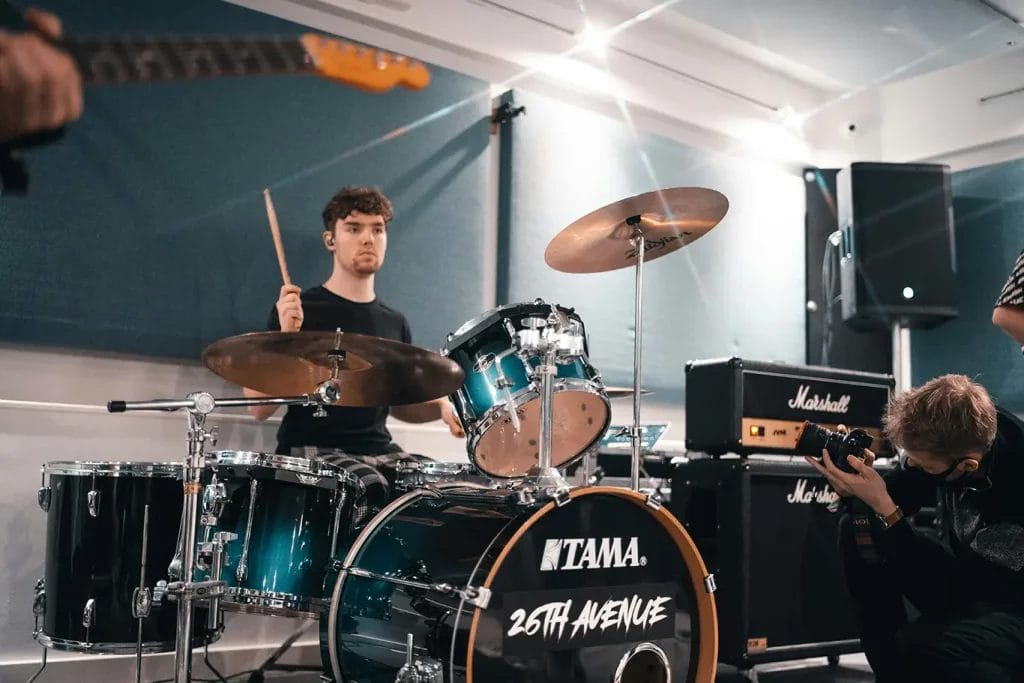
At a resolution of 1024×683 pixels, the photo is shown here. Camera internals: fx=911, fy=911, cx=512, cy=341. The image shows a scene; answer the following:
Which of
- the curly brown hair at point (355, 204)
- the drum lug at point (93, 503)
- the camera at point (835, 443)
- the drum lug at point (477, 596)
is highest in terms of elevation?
the curly brown hair at point (355, 204)

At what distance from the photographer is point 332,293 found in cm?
320

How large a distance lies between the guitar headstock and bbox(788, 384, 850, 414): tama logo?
250cm

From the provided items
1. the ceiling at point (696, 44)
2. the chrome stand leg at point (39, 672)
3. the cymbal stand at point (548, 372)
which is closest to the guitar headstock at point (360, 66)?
the cymbal stand at point (548, 372)

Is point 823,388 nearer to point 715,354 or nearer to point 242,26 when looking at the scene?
point 715,354

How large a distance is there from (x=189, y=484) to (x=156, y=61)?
4.71 feet

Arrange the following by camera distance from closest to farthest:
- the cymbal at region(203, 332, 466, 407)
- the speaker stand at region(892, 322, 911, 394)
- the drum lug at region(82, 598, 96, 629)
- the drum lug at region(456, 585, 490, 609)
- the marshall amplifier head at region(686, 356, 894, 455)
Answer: the drum lug at region(456, 585, 490, 609) < the cymbal at region(203, 332, 466, 407) < the drum lug at region(82, 598, 96, 629) < the marshall amplifier head at region(686, 356, 894, 455) < the speaker stand at region(892, 322, 911, 394)

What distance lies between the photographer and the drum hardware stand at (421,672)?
1901mm

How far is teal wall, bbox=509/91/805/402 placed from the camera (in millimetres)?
3988

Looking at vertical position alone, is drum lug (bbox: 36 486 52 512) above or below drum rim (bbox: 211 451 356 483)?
below

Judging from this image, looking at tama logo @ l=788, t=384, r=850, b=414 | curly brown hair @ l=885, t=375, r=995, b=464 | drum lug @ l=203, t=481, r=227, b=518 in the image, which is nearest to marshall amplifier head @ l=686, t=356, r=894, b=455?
tama logo @ l=788, t=384, r=850, b=414

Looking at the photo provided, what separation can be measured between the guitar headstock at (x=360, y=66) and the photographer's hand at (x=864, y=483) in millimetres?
1921

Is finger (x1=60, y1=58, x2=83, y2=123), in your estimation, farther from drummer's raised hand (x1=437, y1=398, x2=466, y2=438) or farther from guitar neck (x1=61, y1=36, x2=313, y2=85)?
drummer's raised hand (x1=437, y1=398, x2=466, y2=438)

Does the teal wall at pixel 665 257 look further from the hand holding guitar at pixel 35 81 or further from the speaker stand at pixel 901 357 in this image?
the hand holding guitar at pixel 35 81

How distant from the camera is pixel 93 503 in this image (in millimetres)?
2383
